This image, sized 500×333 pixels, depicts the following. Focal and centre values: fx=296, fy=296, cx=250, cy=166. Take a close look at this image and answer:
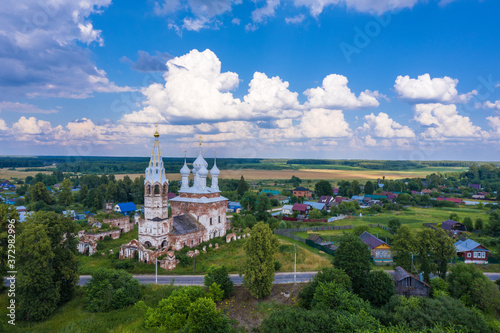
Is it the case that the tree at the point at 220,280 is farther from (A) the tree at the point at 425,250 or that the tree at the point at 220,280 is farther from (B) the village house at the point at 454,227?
(B) the village house at the point at 454,227

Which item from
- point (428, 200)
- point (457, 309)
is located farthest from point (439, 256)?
point (428, 200)

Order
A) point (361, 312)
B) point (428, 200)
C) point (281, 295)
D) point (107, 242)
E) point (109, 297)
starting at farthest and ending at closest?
point (428, 200)
point (107, 242)
point (281, 295)
point (109, 297)
point (361, 312)

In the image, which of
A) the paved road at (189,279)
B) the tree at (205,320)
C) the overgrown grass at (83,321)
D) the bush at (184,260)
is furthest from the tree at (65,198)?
the tree at (205,320)

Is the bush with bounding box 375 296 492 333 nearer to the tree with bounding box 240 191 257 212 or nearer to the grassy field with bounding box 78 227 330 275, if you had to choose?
the grassy field with bounding box 78 227 330 275

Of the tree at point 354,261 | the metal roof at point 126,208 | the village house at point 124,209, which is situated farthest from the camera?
the metal roof at point 126,208

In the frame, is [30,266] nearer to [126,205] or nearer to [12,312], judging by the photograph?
[12,312]

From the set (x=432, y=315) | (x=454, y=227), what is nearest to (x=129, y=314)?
→ (x=432, y=315)
